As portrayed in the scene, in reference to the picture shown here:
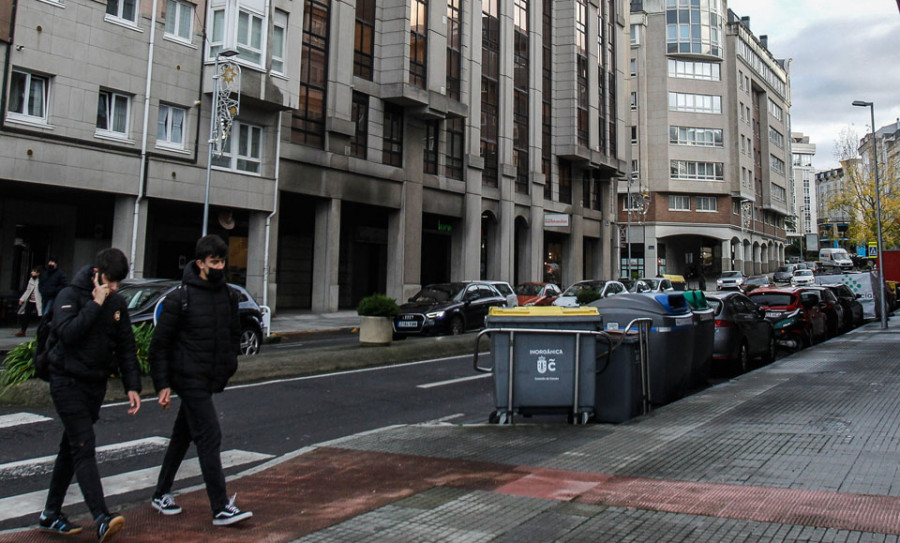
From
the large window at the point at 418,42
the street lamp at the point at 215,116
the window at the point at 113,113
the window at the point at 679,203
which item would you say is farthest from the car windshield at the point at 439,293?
the window at the point at 679,203

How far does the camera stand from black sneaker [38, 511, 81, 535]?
439 centimetres

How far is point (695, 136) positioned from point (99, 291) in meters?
67.7

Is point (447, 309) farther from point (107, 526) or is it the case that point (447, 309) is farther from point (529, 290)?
point (107, 526)

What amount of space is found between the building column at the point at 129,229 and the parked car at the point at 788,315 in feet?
58.6

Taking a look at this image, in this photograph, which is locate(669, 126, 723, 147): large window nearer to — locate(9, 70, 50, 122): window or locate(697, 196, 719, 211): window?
locate(697, 196, 719, 211): window

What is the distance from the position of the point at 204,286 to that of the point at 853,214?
5460cm

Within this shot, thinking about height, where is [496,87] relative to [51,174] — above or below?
above

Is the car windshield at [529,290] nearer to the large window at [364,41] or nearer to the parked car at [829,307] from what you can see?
the parked car at [829,307]

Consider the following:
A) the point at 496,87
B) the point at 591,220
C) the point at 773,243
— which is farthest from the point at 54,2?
the point at 773,243

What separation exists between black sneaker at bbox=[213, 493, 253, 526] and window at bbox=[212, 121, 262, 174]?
20.9m

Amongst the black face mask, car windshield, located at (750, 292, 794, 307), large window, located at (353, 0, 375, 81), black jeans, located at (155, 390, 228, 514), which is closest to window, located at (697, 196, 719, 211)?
large window, located at (353, 0, 375, 81)

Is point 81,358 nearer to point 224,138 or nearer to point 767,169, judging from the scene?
point 224,138

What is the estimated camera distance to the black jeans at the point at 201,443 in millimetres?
4535

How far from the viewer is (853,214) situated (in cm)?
4959
